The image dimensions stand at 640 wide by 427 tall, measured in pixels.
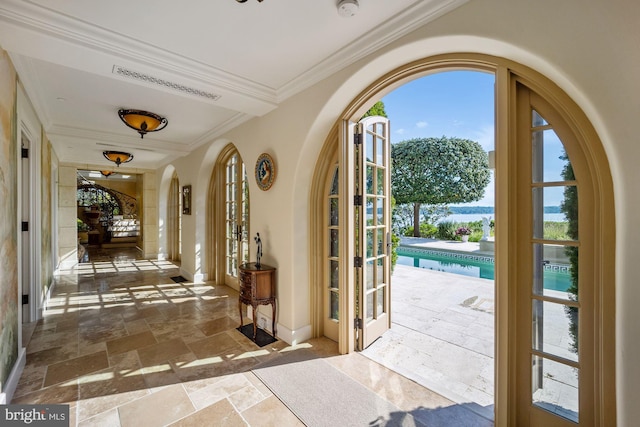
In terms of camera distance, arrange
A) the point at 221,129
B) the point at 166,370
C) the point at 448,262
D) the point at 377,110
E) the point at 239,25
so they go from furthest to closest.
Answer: the point at 448,262, the point at 221,129, the point at 377,110, the point at 166,370, the point at 239,25

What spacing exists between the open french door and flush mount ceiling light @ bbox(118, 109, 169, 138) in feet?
8.64

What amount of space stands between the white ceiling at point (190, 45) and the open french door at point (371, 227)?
0.84 meters

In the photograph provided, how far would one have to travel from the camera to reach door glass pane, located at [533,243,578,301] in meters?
1.50

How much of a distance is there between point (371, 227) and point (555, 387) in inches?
67.2

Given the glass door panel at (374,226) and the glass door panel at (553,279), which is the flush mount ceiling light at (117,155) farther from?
the glass door panel at (553,279)

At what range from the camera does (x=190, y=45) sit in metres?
2.14

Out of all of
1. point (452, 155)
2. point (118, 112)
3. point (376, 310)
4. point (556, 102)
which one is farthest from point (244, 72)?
point (452, 155)

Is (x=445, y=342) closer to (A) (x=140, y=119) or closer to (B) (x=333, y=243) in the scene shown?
(B) (x=333, y=243)

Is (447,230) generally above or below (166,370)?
above

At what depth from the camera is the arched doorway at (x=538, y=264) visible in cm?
135

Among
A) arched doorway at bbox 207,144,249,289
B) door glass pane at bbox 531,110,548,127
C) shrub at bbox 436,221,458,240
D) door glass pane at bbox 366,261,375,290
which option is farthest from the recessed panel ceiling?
shrub at bbox 436,221,458,240

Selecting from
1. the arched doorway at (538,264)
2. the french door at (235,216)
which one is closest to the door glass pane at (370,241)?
the arched doorway at (538,264)

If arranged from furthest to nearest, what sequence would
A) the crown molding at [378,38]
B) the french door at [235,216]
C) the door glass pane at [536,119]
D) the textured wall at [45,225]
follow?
1. the french door at [235,216]
2. the textured wall at [45,225]
3. the crown molding at [378,38]
4. the door glass pane at [536,119]

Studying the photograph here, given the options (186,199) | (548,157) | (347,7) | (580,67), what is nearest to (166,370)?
(347,7)
